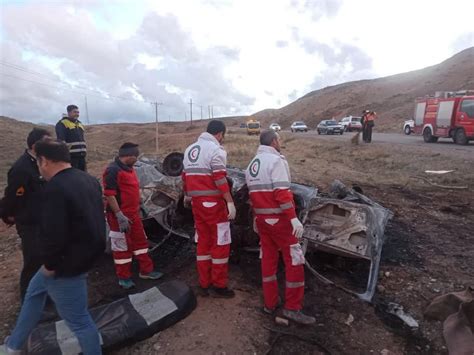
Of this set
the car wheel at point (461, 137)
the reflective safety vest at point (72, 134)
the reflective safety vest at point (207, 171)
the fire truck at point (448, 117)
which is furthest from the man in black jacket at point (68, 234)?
the car wheel at point (461, 137)

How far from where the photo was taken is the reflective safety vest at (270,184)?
3.32 m

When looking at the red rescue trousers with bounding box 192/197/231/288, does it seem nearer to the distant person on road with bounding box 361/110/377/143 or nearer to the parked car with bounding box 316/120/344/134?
the distant person on road with bounding box 361/110/377/143

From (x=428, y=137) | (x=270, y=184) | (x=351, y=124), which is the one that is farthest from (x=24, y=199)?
(x=351, y=124)

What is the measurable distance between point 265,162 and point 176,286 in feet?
4.69

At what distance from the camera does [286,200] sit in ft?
10.9

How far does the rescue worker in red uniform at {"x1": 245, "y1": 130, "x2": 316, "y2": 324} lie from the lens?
3342 millimetres

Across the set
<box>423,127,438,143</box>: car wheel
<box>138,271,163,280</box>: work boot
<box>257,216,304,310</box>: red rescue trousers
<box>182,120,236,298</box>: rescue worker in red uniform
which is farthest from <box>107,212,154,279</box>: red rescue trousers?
<box>423,127,438,143</box>: car wheel

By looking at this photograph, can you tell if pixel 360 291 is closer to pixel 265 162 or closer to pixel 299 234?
pixel 299 234

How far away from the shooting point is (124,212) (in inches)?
157

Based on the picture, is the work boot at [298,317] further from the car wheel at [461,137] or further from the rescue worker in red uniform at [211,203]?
the car wheel at [461,137]

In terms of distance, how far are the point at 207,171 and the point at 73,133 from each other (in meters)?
3.63

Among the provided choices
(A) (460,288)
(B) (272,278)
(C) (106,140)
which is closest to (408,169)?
(A) (460,288)

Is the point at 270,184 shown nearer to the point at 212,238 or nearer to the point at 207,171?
the point at 207,171

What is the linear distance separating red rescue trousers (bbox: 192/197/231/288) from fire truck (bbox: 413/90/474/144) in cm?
1692
